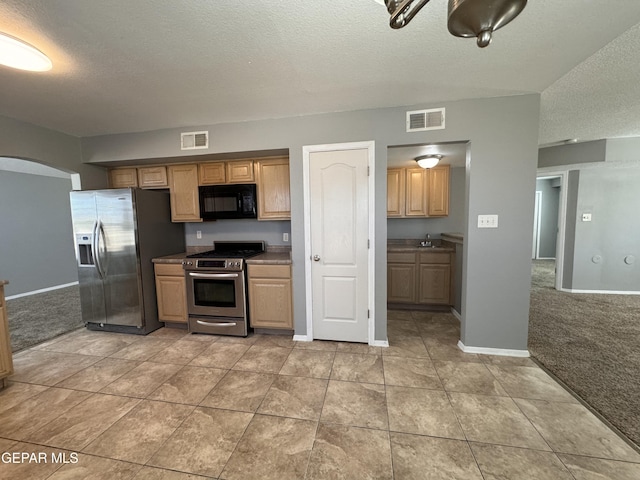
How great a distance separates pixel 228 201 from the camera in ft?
10.5

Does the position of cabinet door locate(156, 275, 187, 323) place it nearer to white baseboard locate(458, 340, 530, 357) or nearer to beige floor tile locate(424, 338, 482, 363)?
beige floor tile locate(424, 338, 482, 363)

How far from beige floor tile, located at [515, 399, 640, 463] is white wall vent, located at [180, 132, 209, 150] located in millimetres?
3820

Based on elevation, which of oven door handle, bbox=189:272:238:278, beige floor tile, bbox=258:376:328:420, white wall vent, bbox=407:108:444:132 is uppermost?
white wall vent, bbox=407:108:444:132

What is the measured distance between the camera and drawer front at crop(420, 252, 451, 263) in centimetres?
365

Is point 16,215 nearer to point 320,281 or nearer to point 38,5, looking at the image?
point 38,5

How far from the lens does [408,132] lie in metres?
2.52

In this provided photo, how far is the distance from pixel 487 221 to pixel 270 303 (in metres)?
2.46

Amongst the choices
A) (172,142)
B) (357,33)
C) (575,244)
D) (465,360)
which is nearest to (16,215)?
(172,142)

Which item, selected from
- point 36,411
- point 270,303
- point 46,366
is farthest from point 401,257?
point 46,366

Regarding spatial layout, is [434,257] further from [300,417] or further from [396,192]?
[300,417]

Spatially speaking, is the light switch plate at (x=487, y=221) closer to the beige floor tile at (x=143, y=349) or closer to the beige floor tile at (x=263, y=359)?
the beige floor tile at (x=263, y=359)

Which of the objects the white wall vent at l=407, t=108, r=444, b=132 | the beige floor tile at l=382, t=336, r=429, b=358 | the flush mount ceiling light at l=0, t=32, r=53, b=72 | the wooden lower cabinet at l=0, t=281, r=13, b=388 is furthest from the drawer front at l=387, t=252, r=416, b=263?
the wooden lower cabinet at l=0, t=281, r=13, b=388

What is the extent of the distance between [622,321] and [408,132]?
3790mm

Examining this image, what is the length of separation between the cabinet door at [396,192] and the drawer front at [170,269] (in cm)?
309
